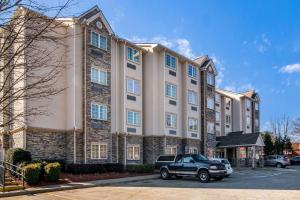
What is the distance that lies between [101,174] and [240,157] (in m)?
28.2

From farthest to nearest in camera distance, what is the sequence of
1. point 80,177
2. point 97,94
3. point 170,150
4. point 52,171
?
1. point 170,150
2. point 97,94
3. point 80,177
4. point 52,171

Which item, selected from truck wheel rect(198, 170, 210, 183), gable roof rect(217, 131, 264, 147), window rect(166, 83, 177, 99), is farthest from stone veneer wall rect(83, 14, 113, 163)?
gable roof rect(217, 131, 264, 147)

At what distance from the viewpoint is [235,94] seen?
62562mm

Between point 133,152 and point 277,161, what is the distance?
24837mm

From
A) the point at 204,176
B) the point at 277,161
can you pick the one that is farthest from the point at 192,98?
the point at 204,176

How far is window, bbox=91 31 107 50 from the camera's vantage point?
32.3m

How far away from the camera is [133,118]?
36.9 m

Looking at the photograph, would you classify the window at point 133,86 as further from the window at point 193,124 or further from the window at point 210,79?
the window at point 210,79

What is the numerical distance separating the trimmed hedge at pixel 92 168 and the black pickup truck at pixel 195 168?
15.8 ft

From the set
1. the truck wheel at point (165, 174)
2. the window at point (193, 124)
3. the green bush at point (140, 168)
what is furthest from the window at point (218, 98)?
the truck wheel at point (165, 174)

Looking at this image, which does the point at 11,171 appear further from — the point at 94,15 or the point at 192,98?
the point at 192,98

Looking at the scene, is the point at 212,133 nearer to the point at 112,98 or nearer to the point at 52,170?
the point at 112,98

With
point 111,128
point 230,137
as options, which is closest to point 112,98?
point 111,128

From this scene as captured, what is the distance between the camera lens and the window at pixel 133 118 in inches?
1432
